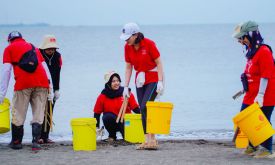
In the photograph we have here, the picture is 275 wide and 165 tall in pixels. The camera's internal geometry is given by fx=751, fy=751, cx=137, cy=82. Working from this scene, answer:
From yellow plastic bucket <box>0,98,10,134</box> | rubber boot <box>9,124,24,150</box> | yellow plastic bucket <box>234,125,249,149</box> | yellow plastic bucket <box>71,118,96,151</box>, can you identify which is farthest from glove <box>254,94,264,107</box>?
yellow plastic bucket <box>0,98,10,134</box>

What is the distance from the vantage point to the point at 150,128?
980cm

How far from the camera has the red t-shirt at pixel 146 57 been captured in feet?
32.3

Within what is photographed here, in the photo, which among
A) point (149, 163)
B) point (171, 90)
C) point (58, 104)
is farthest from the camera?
point (171, 90)

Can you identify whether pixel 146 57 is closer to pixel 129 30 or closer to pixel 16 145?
pixel 129 30

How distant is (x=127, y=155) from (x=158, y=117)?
2.23ft

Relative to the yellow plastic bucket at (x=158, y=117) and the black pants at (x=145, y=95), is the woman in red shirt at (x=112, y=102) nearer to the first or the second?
the black pants at (x=145, y=95)

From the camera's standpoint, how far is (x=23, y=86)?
10.0 m

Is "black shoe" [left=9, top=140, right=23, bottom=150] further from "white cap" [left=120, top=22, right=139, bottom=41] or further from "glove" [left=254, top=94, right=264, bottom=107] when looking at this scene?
"glove" [left=254, top=94, right=264, bottom=107]

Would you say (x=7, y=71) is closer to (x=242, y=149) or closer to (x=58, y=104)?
(x=242, y=149)

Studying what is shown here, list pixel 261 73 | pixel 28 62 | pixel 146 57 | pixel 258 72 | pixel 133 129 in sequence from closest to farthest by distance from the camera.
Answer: pixel 261 73 → pixel 258 72 → pixel 146 57 → pixel 28 62 → pixel 133 129

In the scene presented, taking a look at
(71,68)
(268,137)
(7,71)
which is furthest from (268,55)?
(71,68)

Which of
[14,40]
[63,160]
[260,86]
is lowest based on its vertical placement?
[63,160]

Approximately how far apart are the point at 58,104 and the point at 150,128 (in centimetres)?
1204

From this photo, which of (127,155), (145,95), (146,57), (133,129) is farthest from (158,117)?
(133,129)
